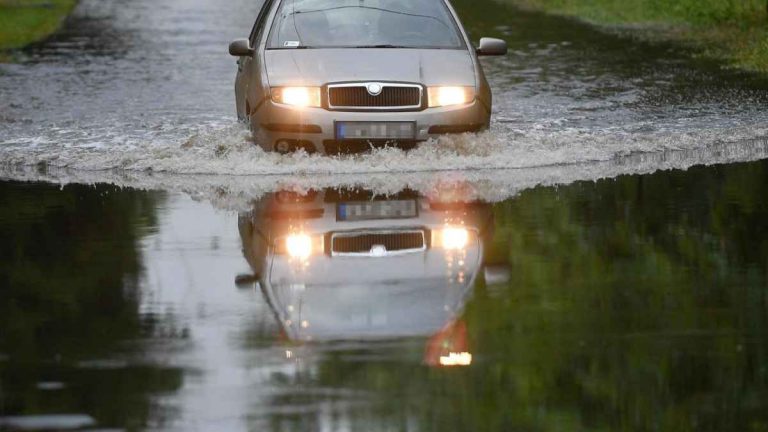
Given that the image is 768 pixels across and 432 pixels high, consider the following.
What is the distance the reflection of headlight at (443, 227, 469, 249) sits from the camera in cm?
1007

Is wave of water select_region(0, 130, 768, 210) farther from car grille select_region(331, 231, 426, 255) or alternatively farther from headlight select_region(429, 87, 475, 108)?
car grille select_region(331, 231, 426, 255)

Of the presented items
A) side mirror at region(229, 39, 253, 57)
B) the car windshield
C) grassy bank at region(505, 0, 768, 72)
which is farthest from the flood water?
grassy bank at region(505, 0, 768, 72)

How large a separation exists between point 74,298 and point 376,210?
3193 millimetres

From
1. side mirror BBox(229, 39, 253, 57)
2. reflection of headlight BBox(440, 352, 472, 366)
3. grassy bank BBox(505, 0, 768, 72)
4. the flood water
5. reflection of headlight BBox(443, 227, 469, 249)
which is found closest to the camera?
the flood water

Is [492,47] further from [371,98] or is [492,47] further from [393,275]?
[393,275]

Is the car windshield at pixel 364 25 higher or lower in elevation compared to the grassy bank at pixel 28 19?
higher

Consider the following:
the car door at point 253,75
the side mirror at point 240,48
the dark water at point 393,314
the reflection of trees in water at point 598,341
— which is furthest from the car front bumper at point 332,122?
the reflection of trees in water at point 598,341

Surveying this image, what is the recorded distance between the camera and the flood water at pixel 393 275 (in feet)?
21.5

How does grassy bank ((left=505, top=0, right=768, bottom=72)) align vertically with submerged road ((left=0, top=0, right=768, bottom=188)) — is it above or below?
below

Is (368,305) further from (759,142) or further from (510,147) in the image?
(759,142)

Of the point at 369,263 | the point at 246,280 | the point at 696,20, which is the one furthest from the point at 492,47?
the point at 696,20

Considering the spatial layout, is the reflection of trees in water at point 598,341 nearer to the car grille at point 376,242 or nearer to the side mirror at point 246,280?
the car grille at point 376,242

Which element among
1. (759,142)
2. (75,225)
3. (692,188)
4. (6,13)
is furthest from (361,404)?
(6,13)

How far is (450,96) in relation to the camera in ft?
45.5
